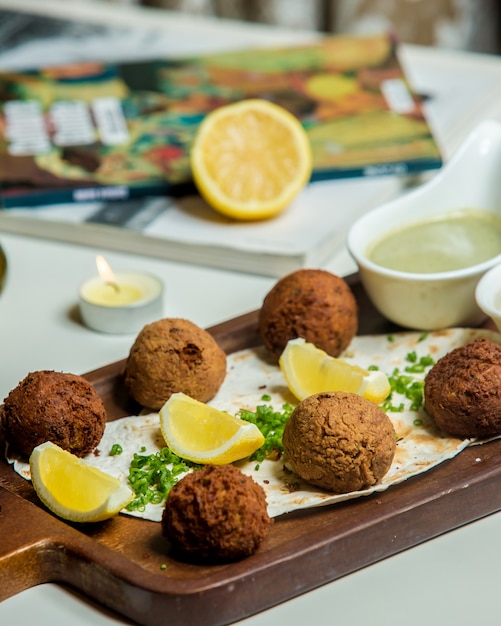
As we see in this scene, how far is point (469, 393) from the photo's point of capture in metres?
1.31

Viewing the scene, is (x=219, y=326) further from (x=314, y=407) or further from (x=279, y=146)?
(x=279, y=146)

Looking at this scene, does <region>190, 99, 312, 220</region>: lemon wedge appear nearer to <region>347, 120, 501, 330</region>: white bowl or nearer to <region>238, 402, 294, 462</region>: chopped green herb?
<region>347, 120, 501, 330</region>: white bowl

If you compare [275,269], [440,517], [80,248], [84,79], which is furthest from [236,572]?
[84,79]

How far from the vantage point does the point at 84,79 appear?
7.99ft

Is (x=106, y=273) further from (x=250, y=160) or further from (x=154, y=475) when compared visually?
(x=154, y=475)

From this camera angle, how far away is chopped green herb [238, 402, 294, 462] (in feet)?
4.33

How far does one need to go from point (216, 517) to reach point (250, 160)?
3.27 ft

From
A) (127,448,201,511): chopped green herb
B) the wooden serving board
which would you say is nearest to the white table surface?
the wooden serving board

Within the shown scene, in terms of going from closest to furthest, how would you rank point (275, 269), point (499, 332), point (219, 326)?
1. point (499, 332)
2. point (219, 326)
3. point (275, 269)

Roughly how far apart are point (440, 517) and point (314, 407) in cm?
19

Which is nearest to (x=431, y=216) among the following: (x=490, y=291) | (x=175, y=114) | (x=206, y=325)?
(x=490, y=291)

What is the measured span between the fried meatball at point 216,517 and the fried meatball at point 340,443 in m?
0.10

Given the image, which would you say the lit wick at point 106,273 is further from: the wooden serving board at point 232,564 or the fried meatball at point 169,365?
the wooden serving board at point 232,564

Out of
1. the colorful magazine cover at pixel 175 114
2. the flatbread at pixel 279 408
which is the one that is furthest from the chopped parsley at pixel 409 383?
the colorful magazine cover at pixel 175 114
